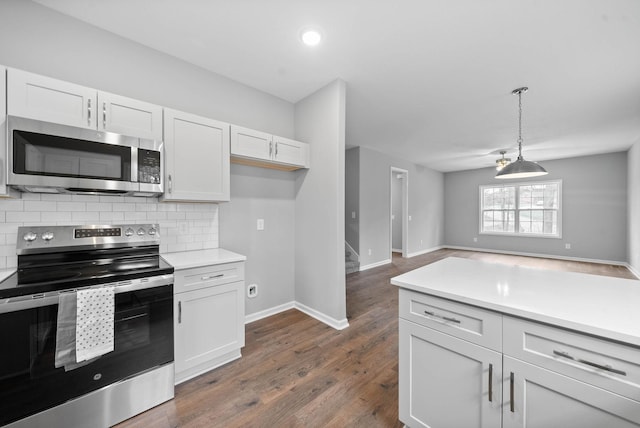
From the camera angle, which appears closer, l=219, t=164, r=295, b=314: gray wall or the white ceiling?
the white ceiling

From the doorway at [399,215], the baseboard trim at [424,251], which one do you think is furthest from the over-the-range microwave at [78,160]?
the baseboard trim at [424,251]

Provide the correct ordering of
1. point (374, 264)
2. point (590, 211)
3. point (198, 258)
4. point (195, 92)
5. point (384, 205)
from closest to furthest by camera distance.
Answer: point (198, 258) → point (195, 92) → point (374, 264) → point (384, 205) → point (590, 211)

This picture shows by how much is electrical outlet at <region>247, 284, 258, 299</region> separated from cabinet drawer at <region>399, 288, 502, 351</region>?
189 centimetres

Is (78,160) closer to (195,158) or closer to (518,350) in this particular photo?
(195,158)

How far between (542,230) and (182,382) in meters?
→ 8.46

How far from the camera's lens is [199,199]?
212 centimetres

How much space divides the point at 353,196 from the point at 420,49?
322cm

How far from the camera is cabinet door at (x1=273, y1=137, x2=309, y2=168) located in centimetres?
266

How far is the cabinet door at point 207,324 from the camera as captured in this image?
1778mm

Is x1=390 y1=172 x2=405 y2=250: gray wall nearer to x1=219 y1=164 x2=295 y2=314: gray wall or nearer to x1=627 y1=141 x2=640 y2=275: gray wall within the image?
x1=627 y1=141 x2=640 y2=275: gray wall

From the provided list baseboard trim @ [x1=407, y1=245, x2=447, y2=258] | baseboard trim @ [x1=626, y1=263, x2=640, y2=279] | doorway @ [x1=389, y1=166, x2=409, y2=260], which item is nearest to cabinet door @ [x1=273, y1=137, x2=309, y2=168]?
doorway @ [x1=389, y1=166, x2=409, y2=260]

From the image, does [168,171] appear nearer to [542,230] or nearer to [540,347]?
[540,347]

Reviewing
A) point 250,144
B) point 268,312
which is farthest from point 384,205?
point 250,144

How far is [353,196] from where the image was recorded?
5.23 m
